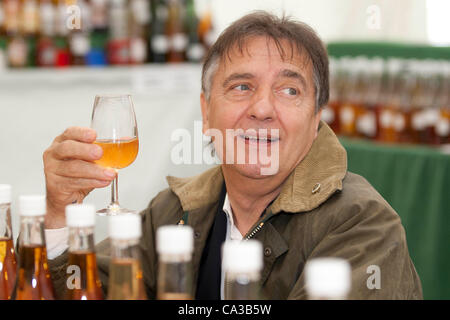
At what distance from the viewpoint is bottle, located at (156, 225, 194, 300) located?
25.7 inches

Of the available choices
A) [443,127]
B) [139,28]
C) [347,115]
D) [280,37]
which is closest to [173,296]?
[280,37]

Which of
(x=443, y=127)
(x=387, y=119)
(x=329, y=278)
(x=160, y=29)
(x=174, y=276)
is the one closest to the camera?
(x=329, y=278)

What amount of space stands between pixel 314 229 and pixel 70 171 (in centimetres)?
46

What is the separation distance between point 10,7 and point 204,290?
3.07 meters

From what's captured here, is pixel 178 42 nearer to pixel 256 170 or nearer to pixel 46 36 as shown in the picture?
pixel 46 36

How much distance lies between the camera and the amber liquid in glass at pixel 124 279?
72 cm

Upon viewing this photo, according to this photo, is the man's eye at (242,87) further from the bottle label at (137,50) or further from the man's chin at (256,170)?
the bottle label at (137,50)

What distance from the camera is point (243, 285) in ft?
2.14

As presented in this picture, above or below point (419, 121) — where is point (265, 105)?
above

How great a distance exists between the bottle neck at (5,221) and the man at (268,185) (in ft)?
0.36

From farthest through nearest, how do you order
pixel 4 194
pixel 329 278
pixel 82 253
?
1. pixel 4 194
2. pixel 82 253
3. pixel 329 278

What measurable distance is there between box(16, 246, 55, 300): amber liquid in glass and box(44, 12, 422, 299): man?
0.25 feet

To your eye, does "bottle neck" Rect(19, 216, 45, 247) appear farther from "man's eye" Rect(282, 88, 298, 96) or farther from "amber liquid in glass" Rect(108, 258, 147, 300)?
"man's eye" Rect(282, 88, 298, 96)
